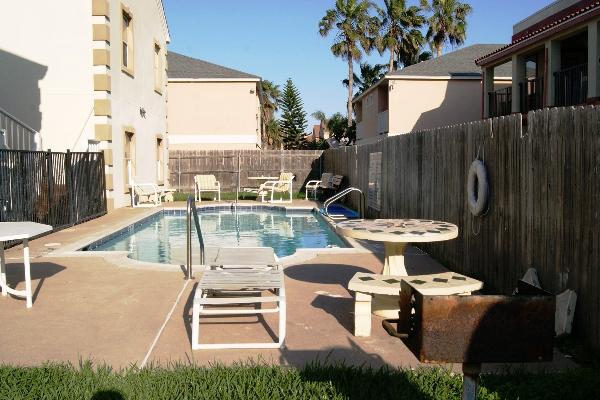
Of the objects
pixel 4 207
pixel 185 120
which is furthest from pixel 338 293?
pixel 185 120

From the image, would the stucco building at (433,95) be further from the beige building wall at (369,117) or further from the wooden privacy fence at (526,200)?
the wooden privacy fence at (526,200)

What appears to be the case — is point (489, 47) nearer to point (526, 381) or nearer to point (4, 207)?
point (4, 207)

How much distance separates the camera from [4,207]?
986 cm

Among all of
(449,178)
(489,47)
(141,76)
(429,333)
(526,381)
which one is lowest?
(526,381)

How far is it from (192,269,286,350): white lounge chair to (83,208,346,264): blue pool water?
4.04 meters

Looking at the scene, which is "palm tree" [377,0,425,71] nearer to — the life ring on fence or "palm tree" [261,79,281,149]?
"palm tree" [261,79,281,149]

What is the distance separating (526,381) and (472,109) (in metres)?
24.3

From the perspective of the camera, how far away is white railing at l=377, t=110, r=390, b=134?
27.5 meters

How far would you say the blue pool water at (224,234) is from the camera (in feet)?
37.2

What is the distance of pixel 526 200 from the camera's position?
555 cm

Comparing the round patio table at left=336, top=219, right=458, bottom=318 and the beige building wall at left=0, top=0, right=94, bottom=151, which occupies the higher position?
the beige building wall at left=0, top=0, right=94, bottom=151

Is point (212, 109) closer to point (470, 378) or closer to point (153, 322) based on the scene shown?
point (153, 322)

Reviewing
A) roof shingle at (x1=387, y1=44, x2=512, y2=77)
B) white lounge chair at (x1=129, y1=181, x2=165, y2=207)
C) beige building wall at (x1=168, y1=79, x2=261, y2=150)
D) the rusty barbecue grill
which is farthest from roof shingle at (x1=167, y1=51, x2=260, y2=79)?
the rusty barbecue grill

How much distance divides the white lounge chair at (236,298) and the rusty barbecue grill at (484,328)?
252 centimetres
